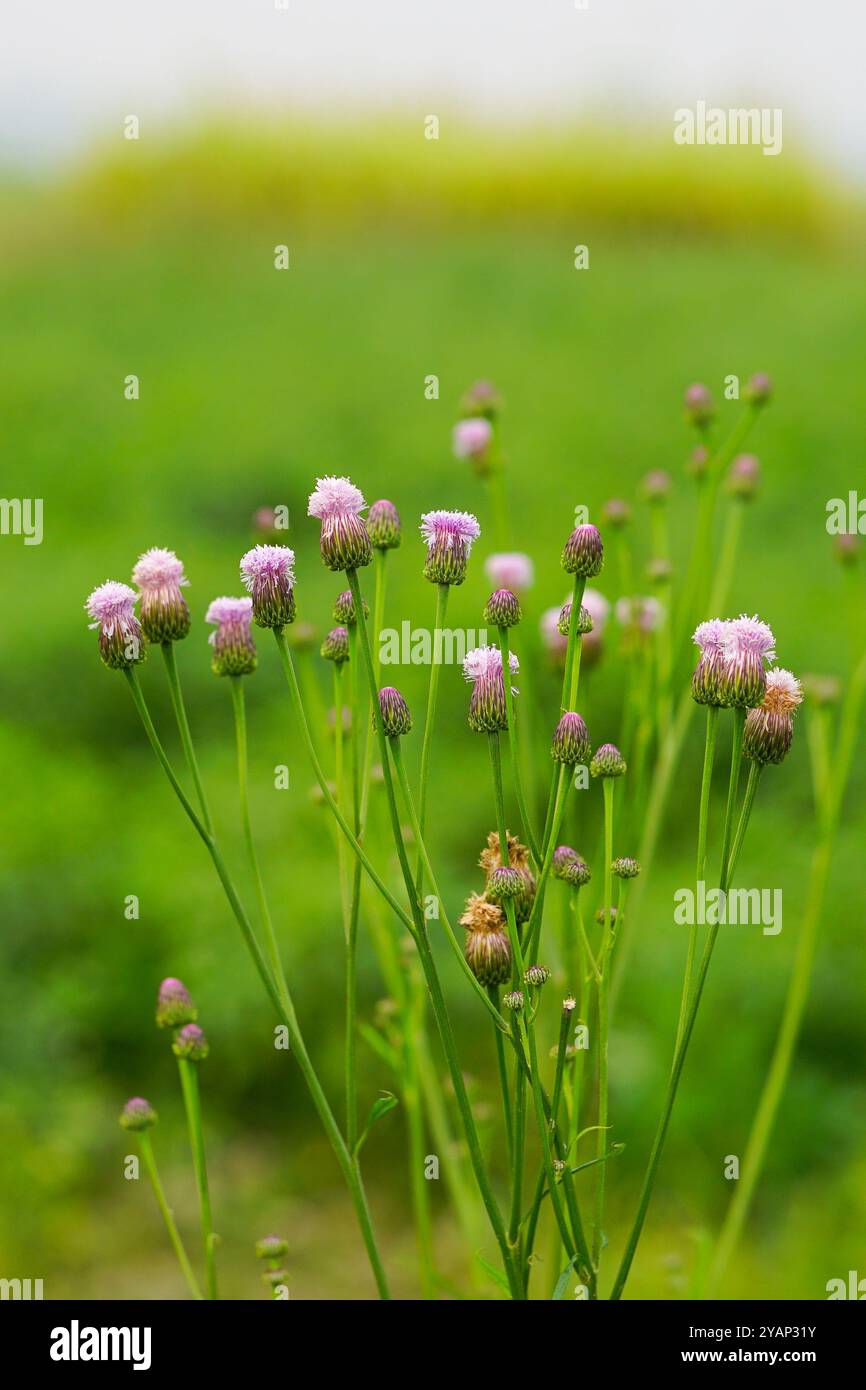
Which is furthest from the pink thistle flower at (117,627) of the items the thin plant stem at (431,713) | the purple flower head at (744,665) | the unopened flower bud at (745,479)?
the unopened flower bud at (745,479)

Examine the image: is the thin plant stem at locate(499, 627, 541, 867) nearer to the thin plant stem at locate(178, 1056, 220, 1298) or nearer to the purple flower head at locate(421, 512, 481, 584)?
the purple flower head at locate(421, 512, 481, 584)

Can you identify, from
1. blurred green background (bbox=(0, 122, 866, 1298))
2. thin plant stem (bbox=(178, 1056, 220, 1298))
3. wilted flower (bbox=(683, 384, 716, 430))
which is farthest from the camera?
blurred green background (bbox=(0, 122, 866, 1298))

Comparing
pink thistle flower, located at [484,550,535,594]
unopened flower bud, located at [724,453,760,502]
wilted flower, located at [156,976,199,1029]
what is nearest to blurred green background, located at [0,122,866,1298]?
pink thistle flower, located at [484,550,535,594]

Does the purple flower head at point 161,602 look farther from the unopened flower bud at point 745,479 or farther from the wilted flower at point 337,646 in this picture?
the unopened flower bud at point 745,479

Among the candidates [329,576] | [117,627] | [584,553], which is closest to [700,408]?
[584,553]
